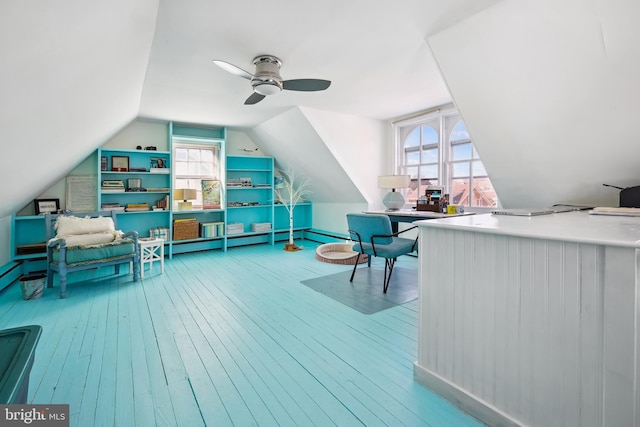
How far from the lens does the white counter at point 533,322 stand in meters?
1.03

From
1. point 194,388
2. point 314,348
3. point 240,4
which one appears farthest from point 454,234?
point 240,4

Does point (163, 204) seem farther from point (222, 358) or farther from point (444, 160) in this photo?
point (444, 160)

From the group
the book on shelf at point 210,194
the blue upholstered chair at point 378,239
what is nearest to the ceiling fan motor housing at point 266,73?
the blue upholstered chair at point 378,239

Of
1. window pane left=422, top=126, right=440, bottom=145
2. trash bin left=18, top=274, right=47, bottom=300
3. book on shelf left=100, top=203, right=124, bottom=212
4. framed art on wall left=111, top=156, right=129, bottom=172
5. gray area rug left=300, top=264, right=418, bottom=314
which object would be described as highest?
window pane left=422, top=126, right=440, bottom=145

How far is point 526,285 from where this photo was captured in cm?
126

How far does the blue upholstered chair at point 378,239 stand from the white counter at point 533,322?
1.54 metres

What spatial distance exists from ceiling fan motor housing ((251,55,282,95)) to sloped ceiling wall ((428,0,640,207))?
149cm

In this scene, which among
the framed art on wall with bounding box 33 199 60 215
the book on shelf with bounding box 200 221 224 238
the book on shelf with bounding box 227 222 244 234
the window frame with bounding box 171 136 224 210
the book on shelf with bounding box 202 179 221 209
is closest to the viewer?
the framed art on wall with bounding box 33 199 60 215

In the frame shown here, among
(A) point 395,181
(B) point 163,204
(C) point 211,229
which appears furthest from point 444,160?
(B) point 163,204

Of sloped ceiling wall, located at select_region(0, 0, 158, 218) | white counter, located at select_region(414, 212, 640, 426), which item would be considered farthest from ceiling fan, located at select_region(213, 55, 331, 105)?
white counter, located at select_region(414, 212, 640, 426)

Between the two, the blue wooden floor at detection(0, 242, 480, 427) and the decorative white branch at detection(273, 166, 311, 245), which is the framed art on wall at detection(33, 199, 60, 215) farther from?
the decorative white branch at detection(273, 166, 311, 245)

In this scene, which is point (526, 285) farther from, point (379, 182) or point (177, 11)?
point (379, 182)

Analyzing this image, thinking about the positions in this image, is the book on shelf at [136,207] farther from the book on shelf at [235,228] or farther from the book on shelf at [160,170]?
the book on shelf at [235,228]

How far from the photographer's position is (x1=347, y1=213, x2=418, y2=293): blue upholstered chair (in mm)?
3230
